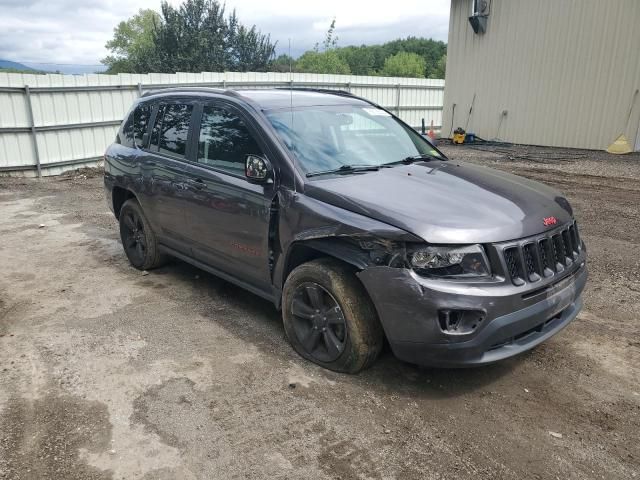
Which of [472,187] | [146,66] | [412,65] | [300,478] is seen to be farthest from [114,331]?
[412,65]

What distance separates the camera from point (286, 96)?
14.9 ft

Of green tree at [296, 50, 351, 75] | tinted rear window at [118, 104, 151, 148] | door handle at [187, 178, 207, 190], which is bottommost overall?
door handle at [187, 178, 207, 190]

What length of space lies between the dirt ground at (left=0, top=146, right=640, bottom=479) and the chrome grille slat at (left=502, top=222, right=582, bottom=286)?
Result: 0.79 meters

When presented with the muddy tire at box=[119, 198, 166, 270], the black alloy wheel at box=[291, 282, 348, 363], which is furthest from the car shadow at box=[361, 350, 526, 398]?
the muddy tire at box=[119, 198, 166, 270]

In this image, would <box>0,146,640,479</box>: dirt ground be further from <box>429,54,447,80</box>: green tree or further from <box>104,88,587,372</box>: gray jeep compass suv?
<box>429,54,447,80</box>: green tree

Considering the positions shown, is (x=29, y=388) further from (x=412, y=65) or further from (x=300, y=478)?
(x=412, y=65)

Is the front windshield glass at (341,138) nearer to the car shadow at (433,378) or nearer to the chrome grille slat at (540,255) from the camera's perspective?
the chrome grille slat at (540,255)

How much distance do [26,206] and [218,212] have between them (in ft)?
23.6

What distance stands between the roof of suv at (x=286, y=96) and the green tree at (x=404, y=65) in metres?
87.9

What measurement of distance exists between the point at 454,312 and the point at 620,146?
14577 millimetres

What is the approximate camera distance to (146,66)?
43.1 m

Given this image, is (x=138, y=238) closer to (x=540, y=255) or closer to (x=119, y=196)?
(x=119, y=196)

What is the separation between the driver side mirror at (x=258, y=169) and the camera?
3.81 metres

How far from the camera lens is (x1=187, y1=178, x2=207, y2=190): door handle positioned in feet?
14.8
